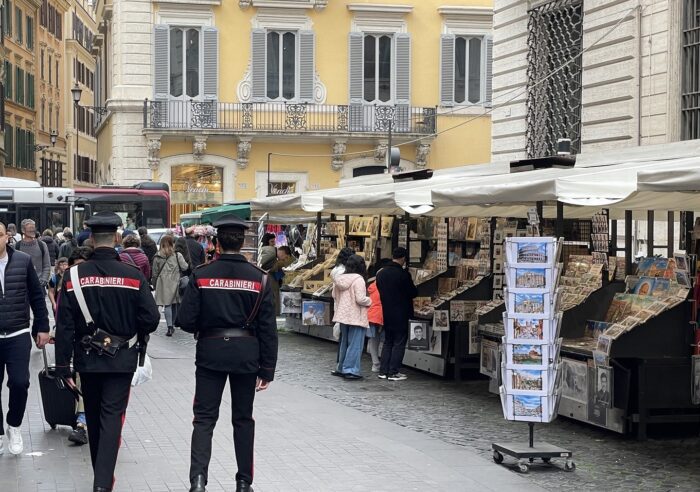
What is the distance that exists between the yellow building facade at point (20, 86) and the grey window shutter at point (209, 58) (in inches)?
862

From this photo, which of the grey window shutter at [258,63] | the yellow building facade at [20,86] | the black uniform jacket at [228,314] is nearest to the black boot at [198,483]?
the black uniform jacket at [228,314]

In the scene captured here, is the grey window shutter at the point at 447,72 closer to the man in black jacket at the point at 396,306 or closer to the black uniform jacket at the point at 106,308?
the man in black jacket at the point at 396,306

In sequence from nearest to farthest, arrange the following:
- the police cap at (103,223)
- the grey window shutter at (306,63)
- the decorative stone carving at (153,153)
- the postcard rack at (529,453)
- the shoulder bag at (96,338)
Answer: the shoulder bag at (96,338) < the police cap at (103,223) < the postcard rack at (529,453) < the decorative stone carving at (153,153) < the grey window shutter at (306,63)

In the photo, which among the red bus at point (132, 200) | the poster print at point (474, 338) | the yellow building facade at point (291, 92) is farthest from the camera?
the yellow building facade at point (291, 92)

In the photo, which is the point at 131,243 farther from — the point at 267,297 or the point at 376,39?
the point at 376,39

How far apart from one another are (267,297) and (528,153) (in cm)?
1600

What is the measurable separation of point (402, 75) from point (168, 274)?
1949 centimetres

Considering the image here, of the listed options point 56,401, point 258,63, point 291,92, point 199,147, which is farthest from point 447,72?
point 56,401

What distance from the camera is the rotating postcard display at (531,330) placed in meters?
9.34

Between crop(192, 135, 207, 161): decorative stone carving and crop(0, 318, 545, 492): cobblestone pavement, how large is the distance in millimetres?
23537

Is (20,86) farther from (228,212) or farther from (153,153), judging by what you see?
(228,212)

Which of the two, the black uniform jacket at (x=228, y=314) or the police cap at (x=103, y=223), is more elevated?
the police cap at (x=103, y=223)

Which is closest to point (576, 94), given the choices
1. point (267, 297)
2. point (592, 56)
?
point (592, 56)

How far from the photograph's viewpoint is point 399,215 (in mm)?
18438
